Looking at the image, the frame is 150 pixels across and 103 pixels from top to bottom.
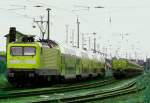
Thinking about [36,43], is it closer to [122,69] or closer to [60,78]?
[60,78]

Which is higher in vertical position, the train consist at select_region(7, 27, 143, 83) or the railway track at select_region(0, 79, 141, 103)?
the train consist at select_region(7, 27, 143, 83)

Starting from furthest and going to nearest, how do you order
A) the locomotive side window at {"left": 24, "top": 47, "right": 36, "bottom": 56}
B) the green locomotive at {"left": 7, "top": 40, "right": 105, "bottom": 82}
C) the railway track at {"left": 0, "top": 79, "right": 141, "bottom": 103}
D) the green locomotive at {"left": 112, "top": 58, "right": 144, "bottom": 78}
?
1. the green locomotive at {"left": 112, "top": 58, "right": 144, "bottom": 78}
2. the locomotive side window at {"left": 24, "top": 47, "right": 36, "bottom": 56}
3. the green locomotive at {"left": 7, "top": 40, "right": 105, "bottom": 82}
4. the railway track at {"left": 0, "top": 79, "right": 141, "bottom": 103}

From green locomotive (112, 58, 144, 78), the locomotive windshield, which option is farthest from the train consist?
green locomotive (112, 58, 144, 78)

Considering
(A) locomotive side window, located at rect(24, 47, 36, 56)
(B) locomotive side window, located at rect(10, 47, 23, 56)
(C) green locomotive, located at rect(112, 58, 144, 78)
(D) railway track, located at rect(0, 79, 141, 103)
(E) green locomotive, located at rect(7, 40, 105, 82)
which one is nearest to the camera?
(D) railway track, located at rect(0, 79, 141, 103)

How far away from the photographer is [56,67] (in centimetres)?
3559

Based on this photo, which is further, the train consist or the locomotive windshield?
the locomotive windshield

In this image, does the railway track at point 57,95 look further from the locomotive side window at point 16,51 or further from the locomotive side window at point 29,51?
the locomotive side window at point 16,51

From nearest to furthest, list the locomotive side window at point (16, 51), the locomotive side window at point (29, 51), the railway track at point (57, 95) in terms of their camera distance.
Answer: the railway track at point (57, 95) → the locomotive side window at point (29, 51) → the locomotive side window at point (16, 51)

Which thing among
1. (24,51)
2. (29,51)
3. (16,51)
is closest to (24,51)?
(24,51)

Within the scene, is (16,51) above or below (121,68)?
above

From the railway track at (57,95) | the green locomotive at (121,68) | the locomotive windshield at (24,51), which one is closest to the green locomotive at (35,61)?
the locomotive windshield at (24,51)

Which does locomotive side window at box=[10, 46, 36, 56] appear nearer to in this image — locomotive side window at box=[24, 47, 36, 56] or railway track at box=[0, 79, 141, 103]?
locomotive side window at box=[24, 47, 36, 56]

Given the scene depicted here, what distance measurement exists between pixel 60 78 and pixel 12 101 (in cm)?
1716

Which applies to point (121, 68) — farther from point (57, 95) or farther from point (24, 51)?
point (57, 95)
